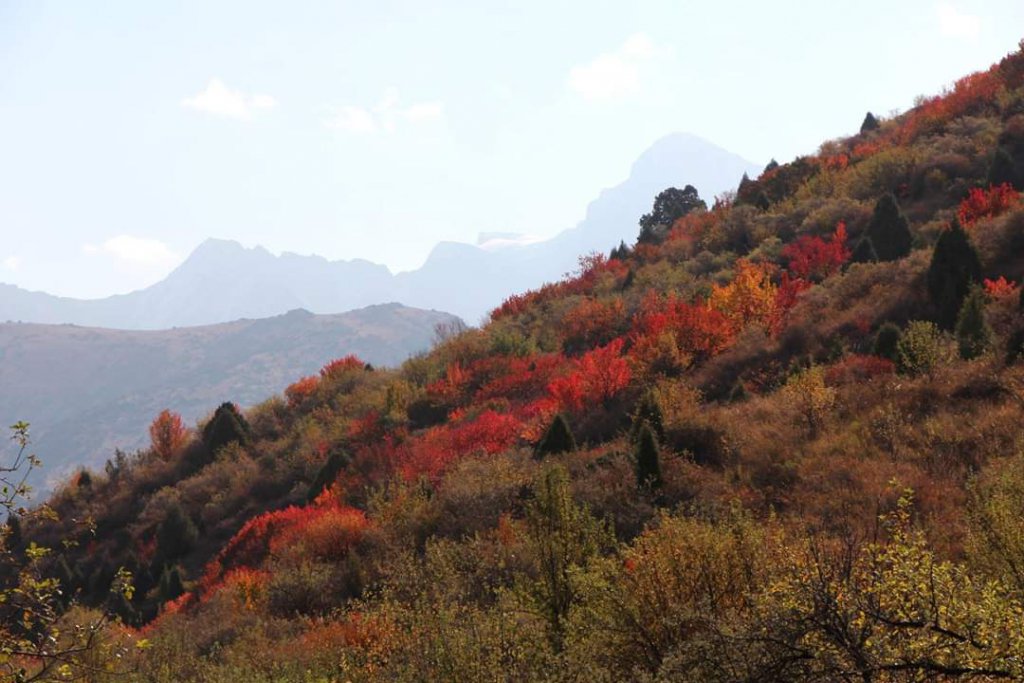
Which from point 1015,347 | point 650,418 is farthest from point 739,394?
point 1015,347

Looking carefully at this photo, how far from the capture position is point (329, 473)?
33.8 meters

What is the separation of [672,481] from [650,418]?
365 cm

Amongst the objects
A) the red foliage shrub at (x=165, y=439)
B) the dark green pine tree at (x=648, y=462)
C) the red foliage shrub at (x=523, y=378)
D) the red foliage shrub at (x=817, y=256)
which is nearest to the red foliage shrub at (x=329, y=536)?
the dark green pine tree at (x=648, y=462)

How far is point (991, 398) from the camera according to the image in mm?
18297

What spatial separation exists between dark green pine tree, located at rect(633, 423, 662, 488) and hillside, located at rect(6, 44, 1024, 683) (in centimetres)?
6

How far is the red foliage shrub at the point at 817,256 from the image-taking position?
3744cm

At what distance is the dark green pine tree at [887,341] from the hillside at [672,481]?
0.16 meters

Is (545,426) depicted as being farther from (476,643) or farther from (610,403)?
(476,643)

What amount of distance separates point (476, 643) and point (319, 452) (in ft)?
111

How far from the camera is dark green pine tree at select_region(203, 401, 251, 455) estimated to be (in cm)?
4678

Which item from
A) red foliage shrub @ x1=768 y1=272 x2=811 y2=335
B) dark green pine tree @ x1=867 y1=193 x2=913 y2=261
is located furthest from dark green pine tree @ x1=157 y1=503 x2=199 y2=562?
dark green pine tree @ x1=867 y1=193 x2=913 y2=261

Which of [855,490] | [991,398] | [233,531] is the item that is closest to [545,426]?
[855,490]

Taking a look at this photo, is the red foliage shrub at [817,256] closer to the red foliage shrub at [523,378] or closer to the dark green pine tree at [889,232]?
the dark green pine tree at [889,232]

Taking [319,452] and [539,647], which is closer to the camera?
[539,647]
